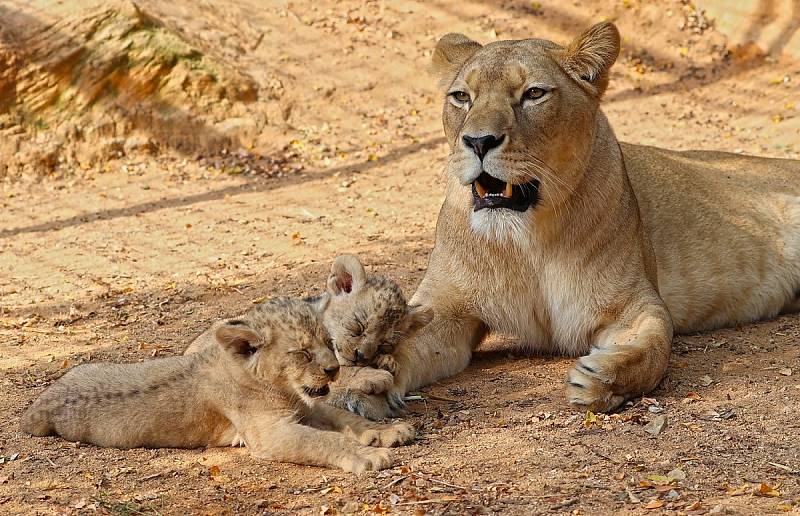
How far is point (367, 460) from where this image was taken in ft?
14.0

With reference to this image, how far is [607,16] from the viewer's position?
13.2 meters

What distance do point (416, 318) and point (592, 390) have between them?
0.95m

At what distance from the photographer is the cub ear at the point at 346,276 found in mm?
5246

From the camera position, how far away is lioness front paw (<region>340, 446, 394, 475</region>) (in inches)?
167

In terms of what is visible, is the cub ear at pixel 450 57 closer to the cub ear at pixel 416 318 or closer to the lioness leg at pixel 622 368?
the cub ear at pixel 416 318

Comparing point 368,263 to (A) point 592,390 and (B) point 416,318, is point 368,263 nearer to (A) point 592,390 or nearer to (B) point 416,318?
(B) point 416,318

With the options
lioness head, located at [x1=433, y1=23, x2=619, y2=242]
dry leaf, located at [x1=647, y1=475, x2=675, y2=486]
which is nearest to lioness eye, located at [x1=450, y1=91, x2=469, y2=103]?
lioness head, located at [x1=433, y1=23, x2=619, y2=242]

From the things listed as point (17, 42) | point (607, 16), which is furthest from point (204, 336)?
point (607, 16)

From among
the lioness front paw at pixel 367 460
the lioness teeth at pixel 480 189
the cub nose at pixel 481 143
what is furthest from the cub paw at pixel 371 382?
the cub nose at pixel 481 143

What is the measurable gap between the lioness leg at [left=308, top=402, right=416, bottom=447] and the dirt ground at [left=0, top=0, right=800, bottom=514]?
118 millimetres

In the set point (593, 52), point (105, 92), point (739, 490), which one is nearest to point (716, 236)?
point (593, 52)

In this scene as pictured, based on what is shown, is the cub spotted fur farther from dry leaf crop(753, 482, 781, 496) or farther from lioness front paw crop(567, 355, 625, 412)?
dry leaf crop(753, 482, 781, 496)

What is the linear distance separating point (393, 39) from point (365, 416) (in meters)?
8.54

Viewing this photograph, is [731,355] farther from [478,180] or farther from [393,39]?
[393,39]
